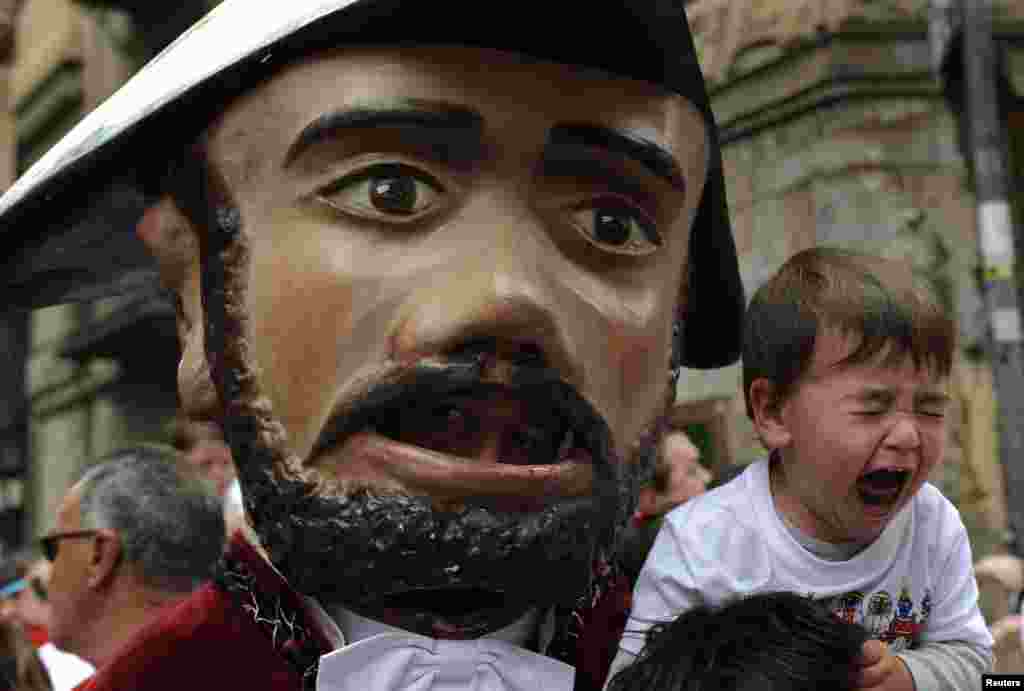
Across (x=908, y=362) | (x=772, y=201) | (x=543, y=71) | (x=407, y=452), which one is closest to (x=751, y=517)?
(x=908, y=362)

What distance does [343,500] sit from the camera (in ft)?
4.91

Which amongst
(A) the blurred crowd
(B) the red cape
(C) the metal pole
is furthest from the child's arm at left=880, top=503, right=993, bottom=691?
(C) the metal pole

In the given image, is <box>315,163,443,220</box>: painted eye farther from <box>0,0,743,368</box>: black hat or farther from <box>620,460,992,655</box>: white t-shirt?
<box>620,460,992,655</box>: white t-shirt

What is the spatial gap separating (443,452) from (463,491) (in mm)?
67

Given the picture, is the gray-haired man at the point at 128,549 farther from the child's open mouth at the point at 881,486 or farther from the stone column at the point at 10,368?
the child's open mouth at the point at 881,486

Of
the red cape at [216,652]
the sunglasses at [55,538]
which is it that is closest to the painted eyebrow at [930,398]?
the red cape at [216,652]

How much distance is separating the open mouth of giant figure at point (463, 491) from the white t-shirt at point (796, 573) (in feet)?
0.73

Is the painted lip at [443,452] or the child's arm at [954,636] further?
the child's arm at [954,636]

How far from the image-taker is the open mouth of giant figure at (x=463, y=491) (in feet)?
4.82

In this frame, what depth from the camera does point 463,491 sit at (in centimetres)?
148

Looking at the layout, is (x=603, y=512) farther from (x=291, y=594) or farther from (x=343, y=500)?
(x=291, y=594)

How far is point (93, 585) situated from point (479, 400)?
1795 mm

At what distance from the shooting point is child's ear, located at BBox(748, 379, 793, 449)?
70.7 inches

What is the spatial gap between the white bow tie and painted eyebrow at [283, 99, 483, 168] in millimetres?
599
